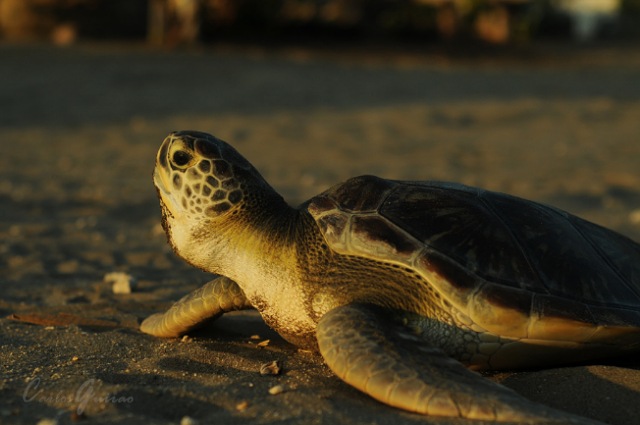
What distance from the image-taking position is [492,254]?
111 inches

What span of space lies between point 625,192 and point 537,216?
445 cm

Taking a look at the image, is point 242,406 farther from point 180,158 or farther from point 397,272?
point 180,158

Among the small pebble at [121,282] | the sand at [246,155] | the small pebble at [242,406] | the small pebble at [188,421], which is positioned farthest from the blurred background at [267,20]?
the small pebble at [188,421]

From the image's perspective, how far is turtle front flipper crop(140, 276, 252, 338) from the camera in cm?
312

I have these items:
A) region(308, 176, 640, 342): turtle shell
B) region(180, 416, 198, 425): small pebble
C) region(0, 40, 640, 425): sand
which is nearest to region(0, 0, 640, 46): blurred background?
region(0, 40, 640, 425): sand

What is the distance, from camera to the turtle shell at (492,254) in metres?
2.72

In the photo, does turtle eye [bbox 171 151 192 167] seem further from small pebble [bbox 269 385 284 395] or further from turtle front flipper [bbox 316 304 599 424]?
small pebble [bbox 269 385 284 395]

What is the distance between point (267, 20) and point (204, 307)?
15.0 meters

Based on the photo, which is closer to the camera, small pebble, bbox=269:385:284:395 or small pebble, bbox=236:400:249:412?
small pebble, bbox=236:400:249:412

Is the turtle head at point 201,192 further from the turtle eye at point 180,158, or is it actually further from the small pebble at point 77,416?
the small pebble at point 77,416

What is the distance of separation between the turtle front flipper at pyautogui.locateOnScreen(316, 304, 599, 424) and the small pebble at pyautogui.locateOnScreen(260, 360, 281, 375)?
0.65 feet

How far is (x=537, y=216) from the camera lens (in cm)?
309

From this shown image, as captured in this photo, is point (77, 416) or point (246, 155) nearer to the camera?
point (77, 416)

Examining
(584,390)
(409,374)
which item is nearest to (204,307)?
(409,374)
